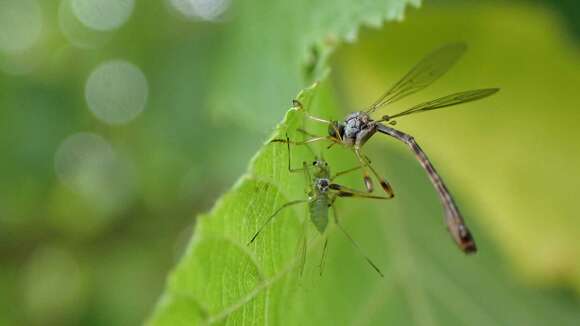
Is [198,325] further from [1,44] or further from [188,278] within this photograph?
[1,44]

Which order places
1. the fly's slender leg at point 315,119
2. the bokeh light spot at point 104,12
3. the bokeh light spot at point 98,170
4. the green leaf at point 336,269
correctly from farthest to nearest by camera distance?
the bokeh light spot at point 98,170
the bokeh light spot at point 104,12
the fly's slender leg at point 315,119
the green leaf at point 336,269

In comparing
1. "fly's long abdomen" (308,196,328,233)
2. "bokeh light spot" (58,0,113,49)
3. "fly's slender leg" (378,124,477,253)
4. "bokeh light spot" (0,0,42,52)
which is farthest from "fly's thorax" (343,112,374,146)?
"bokeh light spot" (0,0,42,52)

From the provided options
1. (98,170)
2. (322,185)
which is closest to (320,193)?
(322,185)

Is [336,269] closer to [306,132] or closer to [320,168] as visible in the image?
[320,168]

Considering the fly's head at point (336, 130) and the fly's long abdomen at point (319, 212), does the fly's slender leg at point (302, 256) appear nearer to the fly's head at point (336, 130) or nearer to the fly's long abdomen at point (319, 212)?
the fly's long abdomen at point (319, 212)

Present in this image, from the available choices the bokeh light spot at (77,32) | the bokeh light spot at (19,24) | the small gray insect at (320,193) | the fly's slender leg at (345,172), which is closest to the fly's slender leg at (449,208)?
the fly's slender leg at (345,172)

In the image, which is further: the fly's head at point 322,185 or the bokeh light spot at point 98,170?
the bokeh light spot at point 98,170

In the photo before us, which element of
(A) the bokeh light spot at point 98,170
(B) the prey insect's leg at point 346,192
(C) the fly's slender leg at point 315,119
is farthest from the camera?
(A) the bokeh light spot at point 98,170
